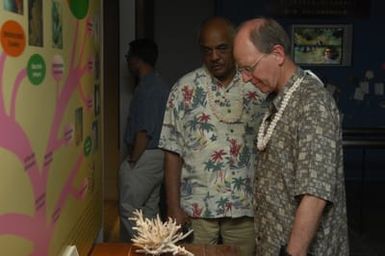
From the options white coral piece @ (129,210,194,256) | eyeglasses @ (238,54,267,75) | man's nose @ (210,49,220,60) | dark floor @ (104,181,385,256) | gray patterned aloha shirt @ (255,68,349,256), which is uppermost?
man's nose @ (210,49,220,60)

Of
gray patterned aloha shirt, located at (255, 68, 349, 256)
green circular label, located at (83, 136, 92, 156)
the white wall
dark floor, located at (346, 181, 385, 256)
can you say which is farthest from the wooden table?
dark floor, located at (346, 181, 385, 256)

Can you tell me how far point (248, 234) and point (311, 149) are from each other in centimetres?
72

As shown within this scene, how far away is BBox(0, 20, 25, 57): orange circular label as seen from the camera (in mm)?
916

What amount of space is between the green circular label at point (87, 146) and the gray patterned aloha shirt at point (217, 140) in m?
0.41

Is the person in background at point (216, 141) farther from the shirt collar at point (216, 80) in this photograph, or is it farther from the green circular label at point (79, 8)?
the green circular label at point (79, 8)

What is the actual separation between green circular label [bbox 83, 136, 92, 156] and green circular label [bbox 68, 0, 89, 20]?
401 millimetres

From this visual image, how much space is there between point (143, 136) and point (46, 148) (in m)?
2.05

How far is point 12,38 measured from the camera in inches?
37.7

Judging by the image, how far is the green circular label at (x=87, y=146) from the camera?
174 centimetres

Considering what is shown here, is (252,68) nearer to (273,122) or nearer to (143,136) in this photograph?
(273,122)

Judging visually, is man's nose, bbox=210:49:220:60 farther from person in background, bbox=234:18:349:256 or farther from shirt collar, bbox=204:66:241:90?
person in background, bbox=234:18:349:256

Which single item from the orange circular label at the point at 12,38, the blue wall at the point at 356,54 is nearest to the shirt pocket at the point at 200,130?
the orange circular label at the point at 12,38

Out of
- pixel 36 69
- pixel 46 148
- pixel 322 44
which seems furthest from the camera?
pixel 322 44

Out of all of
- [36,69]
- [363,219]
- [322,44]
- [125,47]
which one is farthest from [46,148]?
[322,44]
